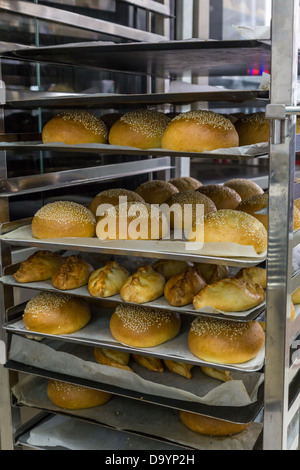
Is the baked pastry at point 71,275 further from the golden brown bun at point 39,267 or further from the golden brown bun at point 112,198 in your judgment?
the golden brown bun at point 112,198

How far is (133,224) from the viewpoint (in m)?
1.76

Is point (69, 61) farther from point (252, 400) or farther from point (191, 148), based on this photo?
point (252, 400)

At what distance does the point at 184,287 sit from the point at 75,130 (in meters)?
0.68

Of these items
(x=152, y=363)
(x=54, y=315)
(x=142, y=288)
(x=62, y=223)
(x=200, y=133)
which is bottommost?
(x=152, y=363)

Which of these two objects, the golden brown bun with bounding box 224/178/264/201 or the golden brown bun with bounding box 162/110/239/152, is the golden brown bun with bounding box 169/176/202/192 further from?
the golden brown bun with bounding box 162/110/239/152

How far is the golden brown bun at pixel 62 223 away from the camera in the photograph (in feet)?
5.99

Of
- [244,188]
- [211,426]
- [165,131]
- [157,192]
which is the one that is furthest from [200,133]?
[211,426]

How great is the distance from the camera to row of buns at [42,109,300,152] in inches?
65.1

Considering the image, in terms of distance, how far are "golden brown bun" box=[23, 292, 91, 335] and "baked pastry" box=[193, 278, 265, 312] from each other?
1.62 feet

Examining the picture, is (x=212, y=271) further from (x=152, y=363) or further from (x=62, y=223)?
(x=62, y=223)

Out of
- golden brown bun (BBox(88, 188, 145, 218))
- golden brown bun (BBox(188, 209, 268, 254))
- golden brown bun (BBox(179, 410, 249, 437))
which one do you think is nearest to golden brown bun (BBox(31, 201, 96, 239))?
golden brown bun (BBox(88, 188, 145, 218))

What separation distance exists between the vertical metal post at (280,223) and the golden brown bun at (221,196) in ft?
2.16

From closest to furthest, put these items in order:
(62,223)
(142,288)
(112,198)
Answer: (142,288), (62,223), (112,198)

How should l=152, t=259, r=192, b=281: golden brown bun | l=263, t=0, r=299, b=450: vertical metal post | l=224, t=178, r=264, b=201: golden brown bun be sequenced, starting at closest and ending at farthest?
1. l=263, t=0, r=299, b=450: vertical metal post
2. l=152, t=259, r=192, b=281: golden brown bun
3. l=224, t=178, r=264, b=201: golden brown bun
